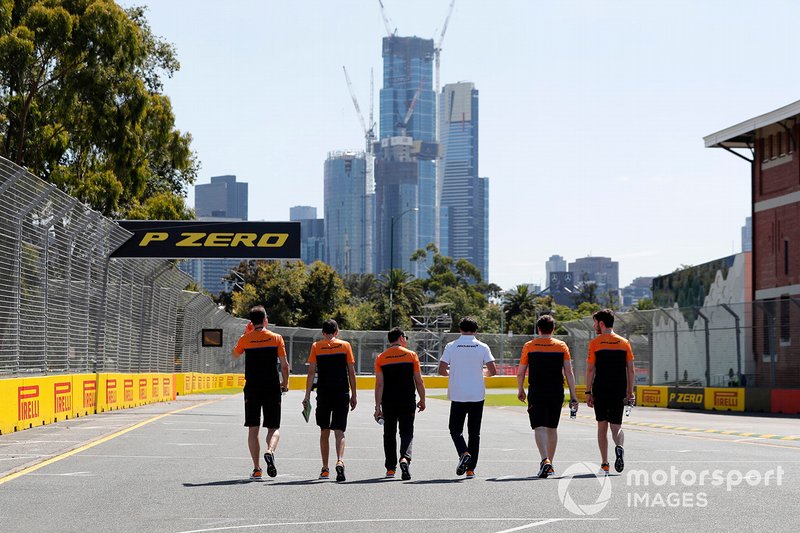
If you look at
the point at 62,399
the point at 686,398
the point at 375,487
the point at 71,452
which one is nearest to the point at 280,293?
the point at 686,398

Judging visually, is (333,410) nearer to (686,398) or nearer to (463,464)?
(463,464)

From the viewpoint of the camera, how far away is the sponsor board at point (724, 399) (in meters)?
33.8

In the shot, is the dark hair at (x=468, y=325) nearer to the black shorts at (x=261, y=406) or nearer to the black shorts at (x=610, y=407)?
the black shorts at (x=610, y=407)

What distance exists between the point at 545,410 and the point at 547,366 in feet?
1.49

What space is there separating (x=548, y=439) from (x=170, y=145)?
35666 millimetres

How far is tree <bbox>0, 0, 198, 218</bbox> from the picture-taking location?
35.7 meters

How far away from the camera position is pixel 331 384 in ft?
39.8

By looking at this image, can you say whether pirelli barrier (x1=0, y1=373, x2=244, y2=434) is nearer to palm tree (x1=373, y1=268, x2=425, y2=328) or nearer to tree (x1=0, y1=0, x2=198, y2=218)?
tree (x1=0, y1=0, x2=198, y2=218)

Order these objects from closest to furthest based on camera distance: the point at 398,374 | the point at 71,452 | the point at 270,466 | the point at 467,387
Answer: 1. the point at 270,466
2. the point at 398,374
3. the point at 467,387
4. the point at 71,452

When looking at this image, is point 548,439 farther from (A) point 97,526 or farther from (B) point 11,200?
(B) point 11,200


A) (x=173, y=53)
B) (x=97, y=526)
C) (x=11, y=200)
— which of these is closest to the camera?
(x=97, y=526)

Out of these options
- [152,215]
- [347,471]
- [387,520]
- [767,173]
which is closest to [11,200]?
[347,471]

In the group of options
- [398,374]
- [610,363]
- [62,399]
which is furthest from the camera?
[62,399]

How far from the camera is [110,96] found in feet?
127
